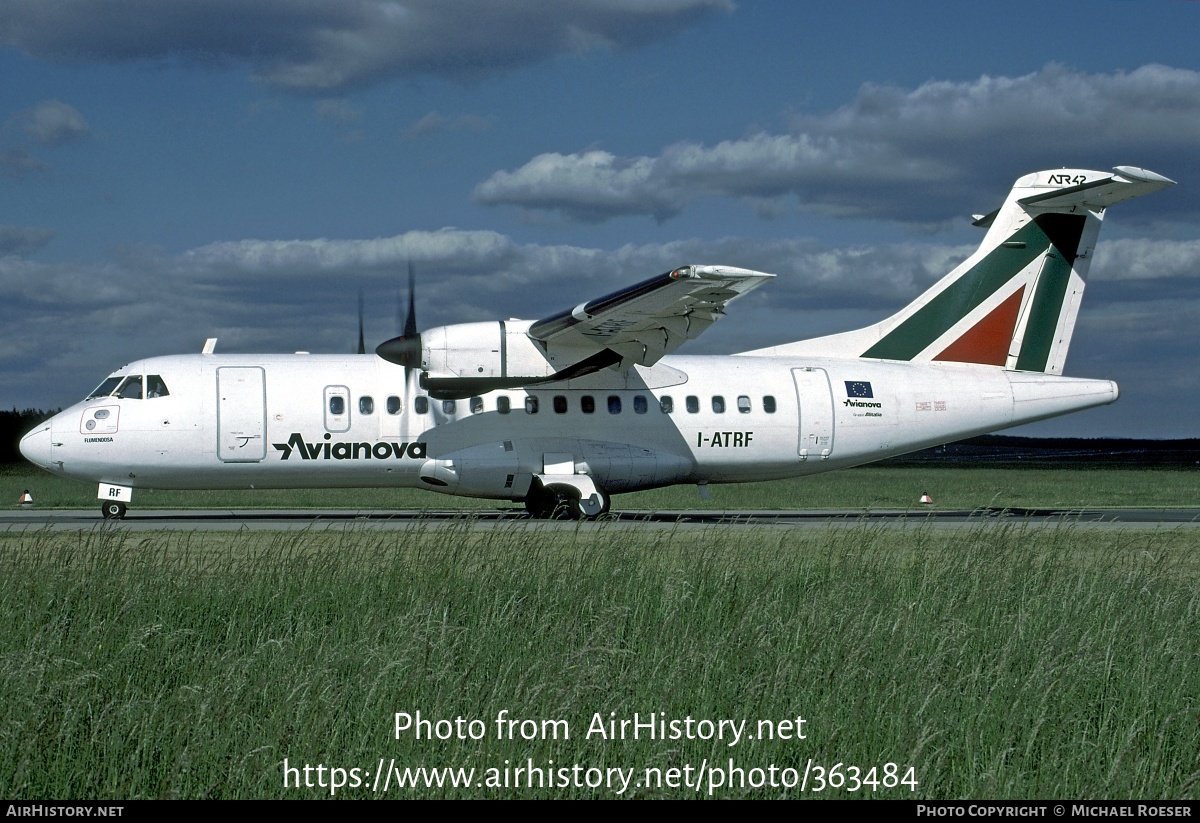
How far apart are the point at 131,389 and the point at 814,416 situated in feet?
42.2

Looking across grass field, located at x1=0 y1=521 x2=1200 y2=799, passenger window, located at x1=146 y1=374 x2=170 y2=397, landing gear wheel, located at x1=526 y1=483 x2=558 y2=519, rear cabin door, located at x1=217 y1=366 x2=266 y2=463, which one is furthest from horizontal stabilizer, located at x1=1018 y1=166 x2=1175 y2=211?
passenger window, located at x1=146 y1=374 x2=170 y2=397

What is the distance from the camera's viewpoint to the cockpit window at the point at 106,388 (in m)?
21.3

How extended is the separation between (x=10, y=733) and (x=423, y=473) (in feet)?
49.9

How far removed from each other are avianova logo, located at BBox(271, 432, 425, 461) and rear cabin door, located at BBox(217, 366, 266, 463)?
356 mm

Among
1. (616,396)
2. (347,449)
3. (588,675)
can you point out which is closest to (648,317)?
(616,396)

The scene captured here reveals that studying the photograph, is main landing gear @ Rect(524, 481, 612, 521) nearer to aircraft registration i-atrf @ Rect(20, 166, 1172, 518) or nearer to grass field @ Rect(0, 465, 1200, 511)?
aircraft registration i-atrf @ Rect(20, 166, 1172, 518)

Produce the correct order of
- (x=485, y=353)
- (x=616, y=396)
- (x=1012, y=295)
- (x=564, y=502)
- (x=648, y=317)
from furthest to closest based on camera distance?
(x=1012, y=295) → (x=616, y=396) → (x=564, y=502) → (x=485, y=353) → (x=648, y=317)

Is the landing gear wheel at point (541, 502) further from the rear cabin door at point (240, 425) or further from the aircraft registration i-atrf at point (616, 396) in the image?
the rear cabin door at point (240, 425)

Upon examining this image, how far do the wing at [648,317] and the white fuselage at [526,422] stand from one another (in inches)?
37.6

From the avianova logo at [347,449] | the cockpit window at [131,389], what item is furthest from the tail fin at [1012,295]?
the cockpit window at [131,389]

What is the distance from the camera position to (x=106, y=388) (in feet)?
70.2

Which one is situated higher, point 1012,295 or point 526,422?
point 1012,295

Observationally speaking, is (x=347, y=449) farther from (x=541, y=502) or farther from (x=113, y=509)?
(x=113, y=509)
